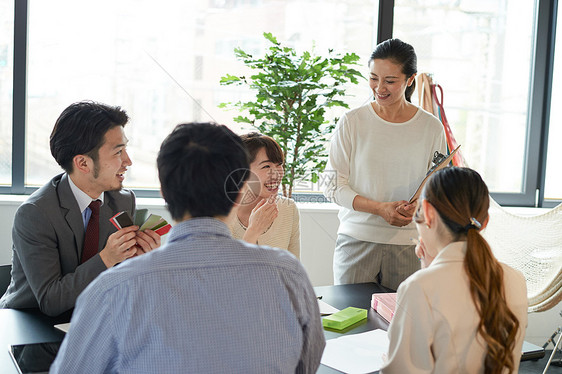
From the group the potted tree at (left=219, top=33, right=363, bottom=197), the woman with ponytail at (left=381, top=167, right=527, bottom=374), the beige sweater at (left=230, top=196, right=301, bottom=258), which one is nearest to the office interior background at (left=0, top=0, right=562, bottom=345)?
the potted tree at (left=219, top=33, right=363, bottom=197)

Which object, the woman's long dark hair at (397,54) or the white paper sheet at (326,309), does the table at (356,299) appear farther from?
the woman's long dark hair at (397,54)

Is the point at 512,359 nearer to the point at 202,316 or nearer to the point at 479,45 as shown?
the point at 202,316

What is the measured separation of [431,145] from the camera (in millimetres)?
2391

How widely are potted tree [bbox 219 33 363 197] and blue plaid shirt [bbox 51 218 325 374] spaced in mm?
2059

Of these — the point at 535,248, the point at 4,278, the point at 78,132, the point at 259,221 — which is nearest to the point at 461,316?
the point at 259,221

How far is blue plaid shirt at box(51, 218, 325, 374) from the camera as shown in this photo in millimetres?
924

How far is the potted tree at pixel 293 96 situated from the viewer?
118 inches

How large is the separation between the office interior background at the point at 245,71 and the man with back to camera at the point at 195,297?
2295mm

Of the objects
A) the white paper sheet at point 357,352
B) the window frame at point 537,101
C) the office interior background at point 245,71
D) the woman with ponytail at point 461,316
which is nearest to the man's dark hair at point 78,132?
the white paper sheet at point 357,352

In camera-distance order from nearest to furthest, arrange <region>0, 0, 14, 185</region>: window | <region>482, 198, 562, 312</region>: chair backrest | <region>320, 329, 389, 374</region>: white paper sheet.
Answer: <region>320, 329, 389, 374</region>: white paper sheet
<region>482, 198, 562, 312</region>: chair backrest
<region>0, 0, 14, 185</region>: window

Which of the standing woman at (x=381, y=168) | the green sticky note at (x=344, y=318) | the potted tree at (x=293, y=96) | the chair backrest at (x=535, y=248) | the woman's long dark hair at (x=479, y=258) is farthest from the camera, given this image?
the potted tree at (x=293, y=96)

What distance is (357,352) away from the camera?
147cm

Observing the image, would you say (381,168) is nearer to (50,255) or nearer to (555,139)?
(50,255)

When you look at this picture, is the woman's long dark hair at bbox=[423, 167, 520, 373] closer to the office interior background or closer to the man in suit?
the man in suit
